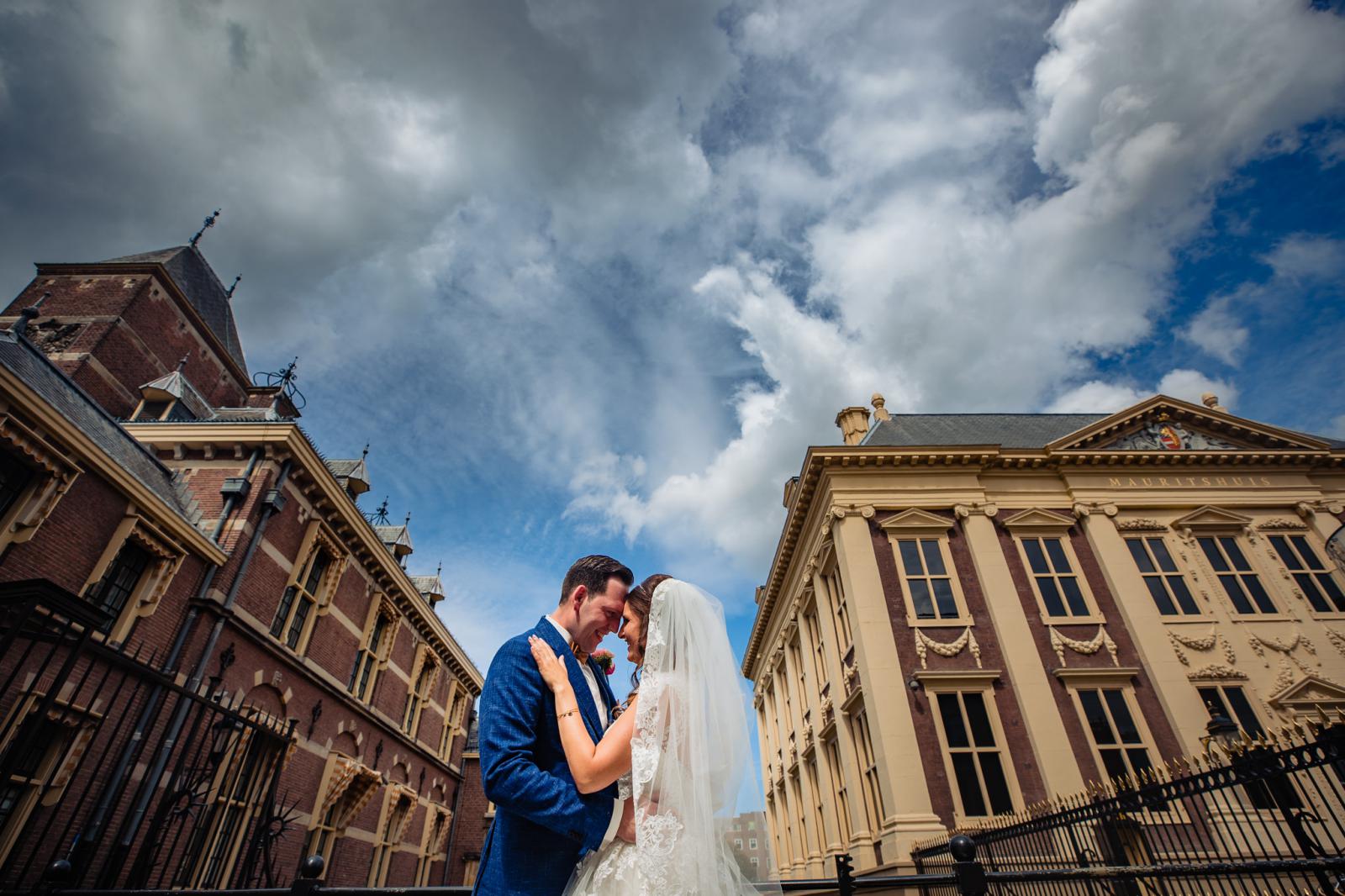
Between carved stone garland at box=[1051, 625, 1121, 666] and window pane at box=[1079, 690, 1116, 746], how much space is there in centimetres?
88

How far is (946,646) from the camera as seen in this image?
48.9ft

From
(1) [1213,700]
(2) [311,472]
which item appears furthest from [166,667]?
(1) [1213,700]

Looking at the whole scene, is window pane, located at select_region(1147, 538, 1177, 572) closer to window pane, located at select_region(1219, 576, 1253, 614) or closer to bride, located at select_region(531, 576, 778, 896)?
window pane, located at select_region(1219, 576, 1253, 614)

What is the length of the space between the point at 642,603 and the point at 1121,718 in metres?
16.8

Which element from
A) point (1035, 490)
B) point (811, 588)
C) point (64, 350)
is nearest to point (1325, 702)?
point (1035, 490)

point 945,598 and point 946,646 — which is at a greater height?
point 945,598

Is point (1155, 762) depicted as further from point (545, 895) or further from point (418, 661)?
point (418, 661)

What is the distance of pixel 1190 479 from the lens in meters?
18.2

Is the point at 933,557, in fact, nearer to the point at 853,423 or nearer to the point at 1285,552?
the point at 853,423

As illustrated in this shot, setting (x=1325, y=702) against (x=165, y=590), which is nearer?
(x=165, y=590)

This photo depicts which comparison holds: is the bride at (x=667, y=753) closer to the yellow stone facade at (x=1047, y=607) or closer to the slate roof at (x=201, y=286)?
the yellow stone facade at (x=1047, y=607)

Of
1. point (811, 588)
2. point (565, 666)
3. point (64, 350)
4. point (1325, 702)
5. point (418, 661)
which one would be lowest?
point (565, 666)

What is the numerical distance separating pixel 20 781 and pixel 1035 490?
74.1 feet

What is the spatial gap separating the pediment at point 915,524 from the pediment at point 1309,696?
847 cm
